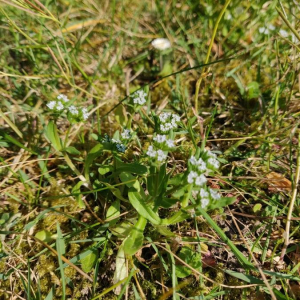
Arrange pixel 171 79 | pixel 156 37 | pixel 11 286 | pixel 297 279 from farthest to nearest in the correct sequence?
pixel 156 37
pixel 171 79
pixel 11 286
pixel 297 279

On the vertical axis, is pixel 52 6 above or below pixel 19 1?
below

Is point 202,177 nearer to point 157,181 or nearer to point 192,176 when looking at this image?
point 192,176

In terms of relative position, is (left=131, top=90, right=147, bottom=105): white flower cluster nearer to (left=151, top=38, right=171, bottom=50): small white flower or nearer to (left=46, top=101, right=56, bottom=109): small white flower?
(left=46, top=101, right=56, bottom=109): small white flower

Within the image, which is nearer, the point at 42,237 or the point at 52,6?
the point at 42,237

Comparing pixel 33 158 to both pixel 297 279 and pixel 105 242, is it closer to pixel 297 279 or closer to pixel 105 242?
pixel 105 242

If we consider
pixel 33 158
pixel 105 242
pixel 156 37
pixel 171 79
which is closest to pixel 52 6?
pixel 156 37

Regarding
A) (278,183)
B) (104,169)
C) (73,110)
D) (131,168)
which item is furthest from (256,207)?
(73,110)

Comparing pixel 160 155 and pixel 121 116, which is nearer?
pixel 160 155
